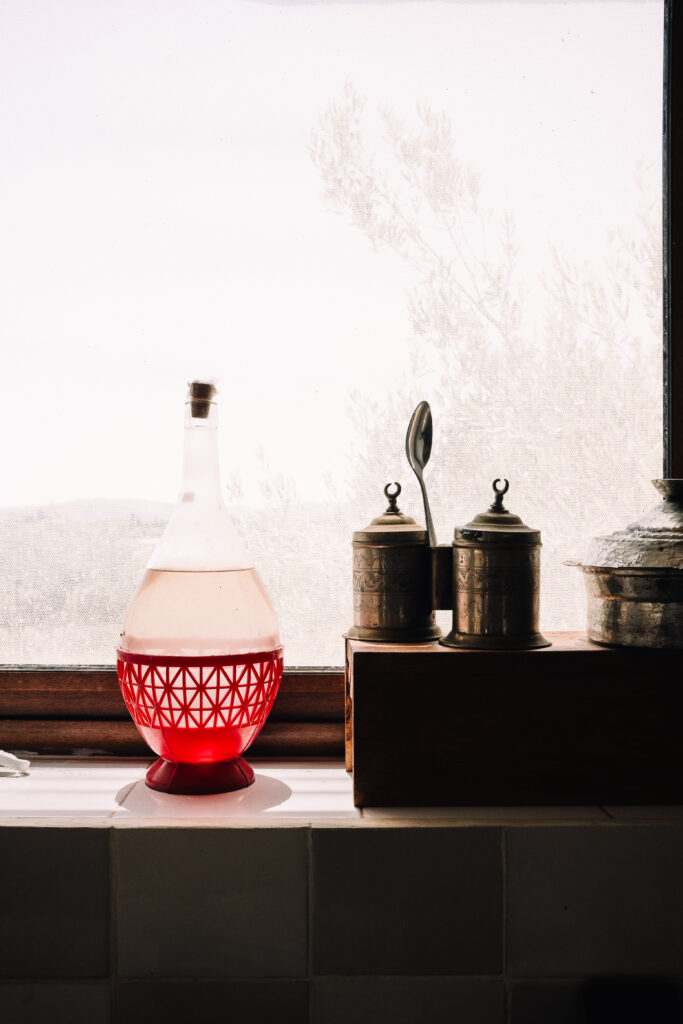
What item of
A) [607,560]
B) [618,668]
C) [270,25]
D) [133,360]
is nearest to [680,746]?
[618,668]

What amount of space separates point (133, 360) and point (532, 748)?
693mm

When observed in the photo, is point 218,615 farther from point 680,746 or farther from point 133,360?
point 680,746

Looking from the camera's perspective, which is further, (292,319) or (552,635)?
(292,319)

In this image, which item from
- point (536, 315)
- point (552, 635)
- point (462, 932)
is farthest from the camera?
point (536, 315)

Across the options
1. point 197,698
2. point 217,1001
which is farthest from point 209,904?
point 197,698

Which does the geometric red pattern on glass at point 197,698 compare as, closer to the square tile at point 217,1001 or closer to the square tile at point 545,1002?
the square tile at point 217,1001

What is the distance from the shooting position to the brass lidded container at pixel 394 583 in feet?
2.91

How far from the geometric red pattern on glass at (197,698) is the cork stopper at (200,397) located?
27 centimetres

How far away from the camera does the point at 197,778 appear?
88cm

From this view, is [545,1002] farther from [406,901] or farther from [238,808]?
[238,808]

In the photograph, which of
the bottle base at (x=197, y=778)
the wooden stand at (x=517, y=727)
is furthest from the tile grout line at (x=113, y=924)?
the wooden stand at (x=517, y=727)

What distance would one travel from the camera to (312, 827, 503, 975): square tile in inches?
30.6

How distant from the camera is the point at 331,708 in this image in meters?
1.04

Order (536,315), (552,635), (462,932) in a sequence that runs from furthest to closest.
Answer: (536,315) < (552,635) < (462,932)
